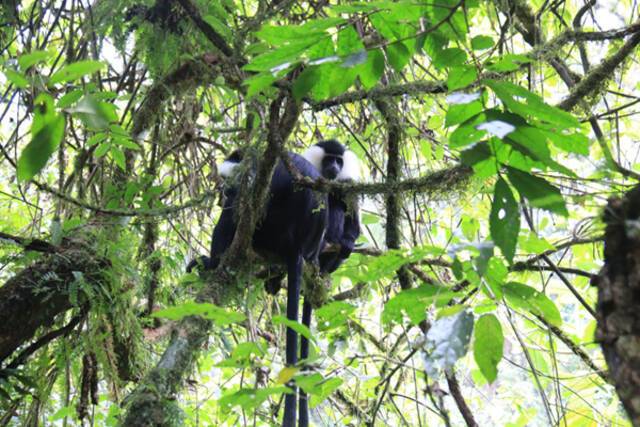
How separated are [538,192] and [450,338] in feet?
0.78

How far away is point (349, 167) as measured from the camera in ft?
15.6

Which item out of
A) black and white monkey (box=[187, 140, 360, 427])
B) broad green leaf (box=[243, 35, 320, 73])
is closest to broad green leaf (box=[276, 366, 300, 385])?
broad green leaf (box=[243, 35, 320, 73])

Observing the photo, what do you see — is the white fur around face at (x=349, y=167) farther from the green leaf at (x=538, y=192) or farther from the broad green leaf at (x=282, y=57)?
the green leaf at (x=538, y=192)

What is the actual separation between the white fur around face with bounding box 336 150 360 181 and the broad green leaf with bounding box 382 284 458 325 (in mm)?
3397

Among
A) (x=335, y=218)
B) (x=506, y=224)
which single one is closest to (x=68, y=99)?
(x=506, y=224)

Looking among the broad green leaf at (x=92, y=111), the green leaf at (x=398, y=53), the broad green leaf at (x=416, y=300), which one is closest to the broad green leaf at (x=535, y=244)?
the broad green leaf at (x=416, y=300)

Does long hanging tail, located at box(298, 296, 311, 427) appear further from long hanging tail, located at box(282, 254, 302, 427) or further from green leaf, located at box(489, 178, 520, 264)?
green leaf, located at box(489, 178, 520, 264)

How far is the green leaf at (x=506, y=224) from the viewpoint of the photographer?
93cm

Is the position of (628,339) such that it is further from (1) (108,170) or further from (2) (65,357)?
(1) (108,170)

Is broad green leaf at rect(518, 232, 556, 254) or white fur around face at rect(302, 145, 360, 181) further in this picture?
white fur around face at rect(302, 145, 360, 181)

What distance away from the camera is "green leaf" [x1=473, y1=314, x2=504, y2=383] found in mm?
1001

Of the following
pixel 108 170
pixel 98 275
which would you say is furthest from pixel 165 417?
pixel 108 170

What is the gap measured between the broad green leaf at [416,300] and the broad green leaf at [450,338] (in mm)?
130

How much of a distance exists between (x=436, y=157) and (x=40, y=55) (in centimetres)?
259
